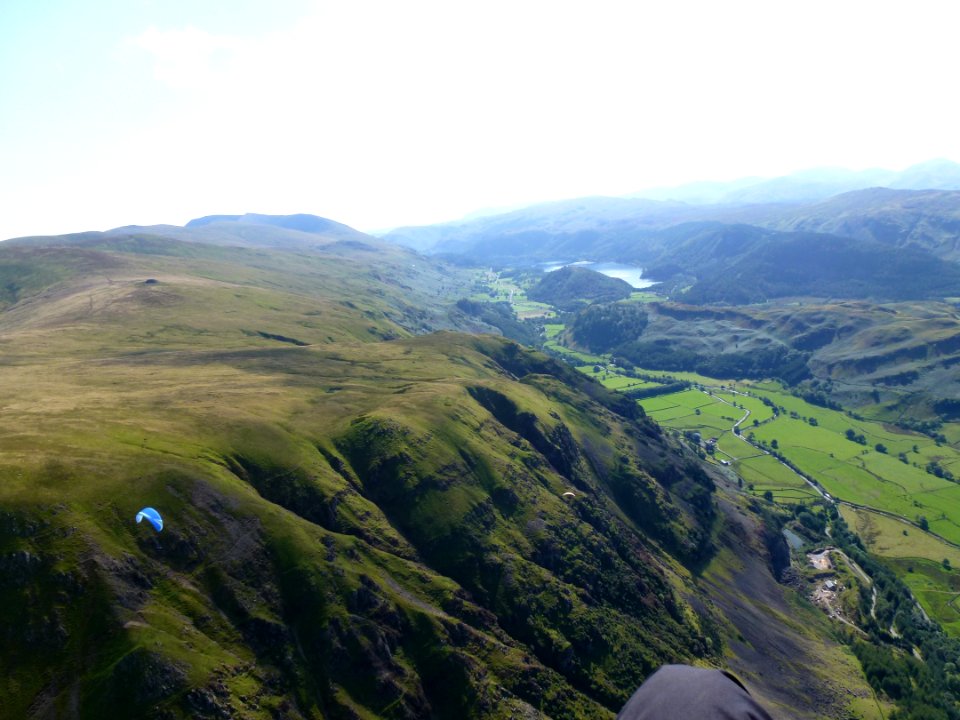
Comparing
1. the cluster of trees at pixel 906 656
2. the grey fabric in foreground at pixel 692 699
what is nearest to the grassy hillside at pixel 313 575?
the cluster of trees at pixel 906 656

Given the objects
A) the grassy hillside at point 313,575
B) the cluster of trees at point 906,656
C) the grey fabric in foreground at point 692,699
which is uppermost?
the grey fabric in foreground at point 692,699

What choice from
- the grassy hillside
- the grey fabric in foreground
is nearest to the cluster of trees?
the grassy hillside

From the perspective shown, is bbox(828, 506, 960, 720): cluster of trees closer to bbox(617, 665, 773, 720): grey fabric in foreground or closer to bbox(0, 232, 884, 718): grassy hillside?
bbox(0, 232, 884, 718): grassy hillside

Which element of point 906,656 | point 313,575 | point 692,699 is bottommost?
point 906,656

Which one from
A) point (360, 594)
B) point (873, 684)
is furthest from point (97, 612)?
point (873, 684)

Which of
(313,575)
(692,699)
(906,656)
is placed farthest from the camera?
(906,656)

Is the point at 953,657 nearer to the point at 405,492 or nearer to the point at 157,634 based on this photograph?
the point at 405,492

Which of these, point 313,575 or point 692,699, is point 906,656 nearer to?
point 313,575

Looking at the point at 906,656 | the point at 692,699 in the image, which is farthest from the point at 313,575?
the point at 906,656

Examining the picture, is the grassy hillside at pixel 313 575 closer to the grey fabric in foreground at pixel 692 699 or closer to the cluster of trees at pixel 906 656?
the cluster of trees at pixel 906 656
